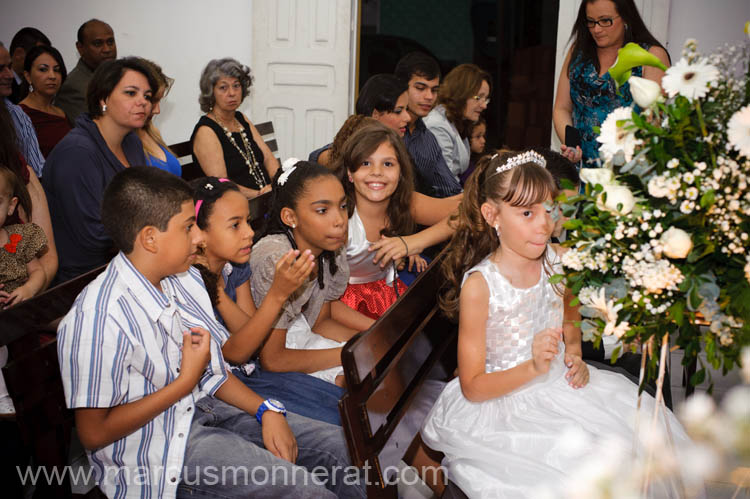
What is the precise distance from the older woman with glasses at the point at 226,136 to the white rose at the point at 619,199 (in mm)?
3157

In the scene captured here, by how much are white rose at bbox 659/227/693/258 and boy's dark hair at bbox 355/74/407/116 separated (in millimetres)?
2441

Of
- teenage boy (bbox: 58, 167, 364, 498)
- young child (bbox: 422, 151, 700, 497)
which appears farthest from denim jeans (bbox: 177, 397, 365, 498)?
young child (bbox: 422, 151, 700, 497)

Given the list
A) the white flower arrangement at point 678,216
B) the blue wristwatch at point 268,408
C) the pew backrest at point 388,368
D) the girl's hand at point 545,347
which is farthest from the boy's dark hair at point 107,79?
the white flower arrangement at point 678,216

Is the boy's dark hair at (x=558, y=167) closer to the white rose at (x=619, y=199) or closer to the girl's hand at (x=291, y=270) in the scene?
the girl's hand at (x=291, y=270)

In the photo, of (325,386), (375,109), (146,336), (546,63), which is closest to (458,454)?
(325,386)

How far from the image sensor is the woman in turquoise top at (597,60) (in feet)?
11.6

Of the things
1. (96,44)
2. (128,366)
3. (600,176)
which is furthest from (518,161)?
(96,44)

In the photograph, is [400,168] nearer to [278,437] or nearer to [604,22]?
[278,437]

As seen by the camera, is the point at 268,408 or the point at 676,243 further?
the point at 268,408

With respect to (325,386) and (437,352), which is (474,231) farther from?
(325,386)

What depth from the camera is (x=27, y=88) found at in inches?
204

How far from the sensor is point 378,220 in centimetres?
296

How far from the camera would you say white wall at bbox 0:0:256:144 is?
6293mm

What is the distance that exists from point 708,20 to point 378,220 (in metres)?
3.98
